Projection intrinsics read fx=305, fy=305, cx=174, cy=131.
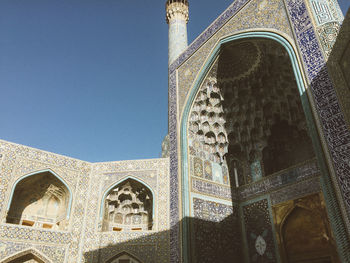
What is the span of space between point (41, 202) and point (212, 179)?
483cm

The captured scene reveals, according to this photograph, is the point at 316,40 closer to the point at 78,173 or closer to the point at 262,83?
the point at 262,83

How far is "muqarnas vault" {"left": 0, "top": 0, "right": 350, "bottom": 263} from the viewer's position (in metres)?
6.26

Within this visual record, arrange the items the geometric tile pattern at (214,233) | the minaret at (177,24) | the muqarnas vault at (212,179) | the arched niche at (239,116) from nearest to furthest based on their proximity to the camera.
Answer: the muqarnas vault at (212,179)
the geometric tile pattern at (214,233)
the arched niche at (239,116)
the minaret at (177,24)

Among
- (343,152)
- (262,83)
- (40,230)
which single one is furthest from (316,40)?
(40,230)

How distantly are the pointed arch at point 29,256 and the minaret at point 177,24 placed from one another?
698cm

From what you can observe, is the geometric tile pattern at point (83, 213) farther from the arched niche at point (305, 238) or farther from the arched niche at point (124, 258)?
the arched niche at point (305, 238)

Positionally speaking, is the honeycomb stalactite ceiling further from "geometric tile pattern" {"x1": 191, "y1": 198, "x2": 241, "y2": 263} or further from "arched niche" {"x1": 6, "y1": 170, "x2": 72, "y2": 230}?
"arched niche" {"x1": 6, "y1": 170, "x2": 72, "y2": 230}

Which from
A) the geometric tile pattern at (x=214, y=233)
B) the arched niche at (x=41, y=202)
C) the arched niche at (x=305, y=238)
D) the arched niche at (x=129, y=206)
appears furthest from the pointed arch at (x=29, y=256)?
the arched niche at (x=305, y=238)

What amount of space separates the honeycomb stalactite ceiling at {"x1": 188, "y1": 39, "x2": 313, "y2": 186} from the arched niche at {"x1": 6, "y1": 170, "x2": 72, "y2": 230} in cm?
394

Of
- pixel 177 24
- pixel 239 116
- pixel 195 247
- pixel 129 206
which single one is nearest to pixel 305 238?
pixel 195 247

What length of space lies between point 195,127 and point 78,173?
360cm

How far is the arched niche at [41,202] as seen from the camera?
26.3 feet

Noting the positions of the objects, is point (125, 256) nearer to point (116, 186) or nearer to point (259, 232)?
point (116, 186)

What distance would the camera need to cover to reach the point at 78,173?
8641 mm
